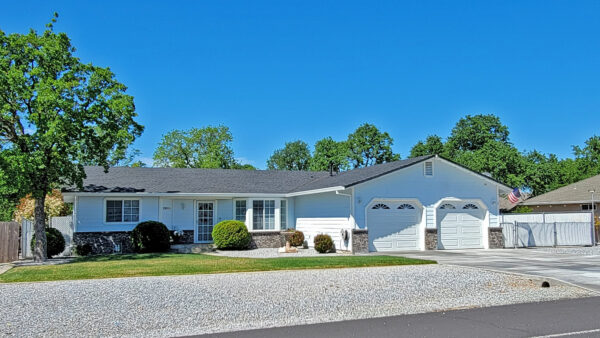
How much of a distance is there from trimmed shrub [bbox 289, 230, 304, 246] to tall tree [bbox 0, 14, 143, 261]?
883cm

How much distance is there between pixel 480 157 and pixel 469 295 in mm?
40608

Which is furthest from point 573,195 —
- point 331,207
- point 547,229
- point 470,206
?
point 331,207

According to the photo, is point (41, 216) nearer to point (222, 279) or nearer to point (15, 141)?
point (15, 141)

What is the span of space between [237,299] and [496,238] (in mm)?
16701

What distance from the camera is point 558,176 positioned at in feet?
160

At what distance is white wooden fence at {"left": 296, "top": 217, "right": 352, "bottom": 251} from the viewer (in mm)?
21938

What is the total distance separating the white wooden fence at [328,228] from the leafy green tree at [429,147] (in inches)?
1390

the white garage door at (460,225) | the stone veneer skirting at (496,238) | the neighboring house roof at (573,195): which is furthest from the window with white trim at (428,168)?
the neighboring house roof at (573,195)

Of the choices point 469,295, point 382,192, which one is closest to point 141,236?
point 382,192

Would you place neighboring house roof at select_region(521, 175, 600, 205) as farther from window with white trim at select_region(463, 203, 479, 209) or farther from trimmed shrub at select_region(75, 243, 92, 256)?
trimmed shrub at select_region(75, 243, 92, 256)

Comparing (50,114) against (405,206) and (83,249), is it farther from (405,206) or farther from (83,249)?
(405,206)

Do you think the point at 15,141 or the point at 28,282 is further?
the point at 15,141

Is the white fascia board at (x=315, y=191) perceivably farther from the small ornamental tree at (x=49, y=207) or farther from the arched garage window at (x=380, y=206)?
the small ornamental tree at (x=49, y=207)

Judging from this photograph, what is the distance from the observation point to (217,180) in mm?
27438
